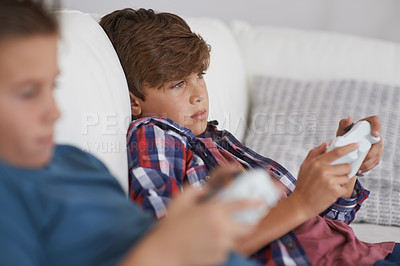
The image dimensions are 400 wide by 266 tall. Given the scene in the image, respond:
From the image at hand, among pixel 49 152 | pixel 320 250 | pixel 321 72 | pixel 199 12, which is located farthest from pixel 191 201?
pixel 199 12

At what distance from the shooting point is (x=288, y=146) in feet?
5.48

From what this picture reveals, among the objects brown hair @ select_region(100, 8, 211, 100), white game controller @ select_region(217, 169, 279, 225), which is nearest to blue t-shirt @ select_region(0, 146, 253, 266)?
white game controller @ select_region(217, 169, 279, 225)

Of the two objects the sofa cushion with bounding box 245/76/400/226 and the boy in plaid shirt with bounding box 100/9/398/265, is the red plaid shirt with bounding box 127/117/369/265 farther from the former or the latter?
the sofa cushion with bounding box 245/76/400/226

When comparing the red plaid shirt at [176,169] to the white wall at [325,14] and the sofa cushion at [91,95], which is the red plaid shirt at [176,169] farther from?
the white wall at [325,14]

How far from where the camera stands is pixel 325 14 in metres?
2.45

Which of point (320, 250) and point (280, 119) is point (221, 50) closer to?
point (280, 119)

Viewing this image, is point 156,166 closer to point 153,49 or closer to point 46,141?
point 153,49

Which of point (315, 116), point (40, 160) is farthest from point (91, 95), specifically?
point (315, 116)

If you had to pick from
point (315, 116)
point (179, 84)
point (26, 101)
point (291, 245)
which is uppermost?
point (26, 101)

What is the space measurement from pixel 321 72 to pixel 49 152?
1.47 meters

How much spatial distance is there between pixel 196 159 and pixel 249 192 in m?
0.55

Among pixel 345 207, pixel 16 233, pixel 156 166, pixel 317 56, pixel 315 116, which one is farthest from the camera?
pixel 317 56

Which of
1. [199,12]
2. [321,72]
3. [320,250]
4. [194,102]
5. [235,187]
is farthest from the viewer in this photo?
[199,12]

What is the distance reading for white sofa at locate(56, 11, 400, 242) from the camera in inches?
37.1
